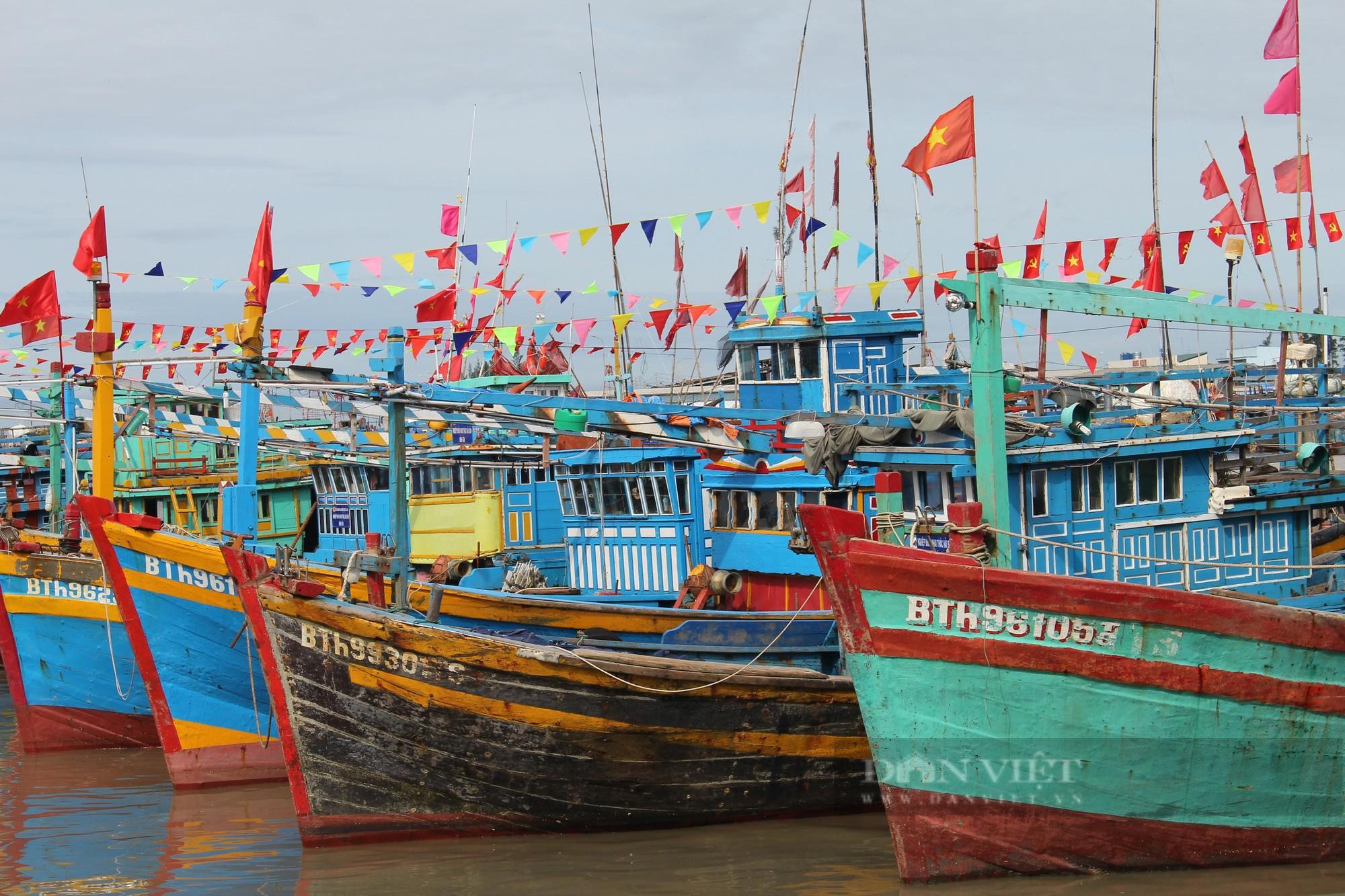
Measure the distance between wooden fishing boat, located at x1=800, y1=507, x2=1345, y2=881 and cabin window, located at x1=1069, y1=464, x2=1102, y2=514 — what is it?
3.90m

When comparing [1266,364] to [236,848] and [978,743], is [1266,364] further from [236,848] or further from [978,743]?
[236,848]

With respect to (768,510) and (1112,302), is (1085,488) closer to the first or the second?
(1112,302)

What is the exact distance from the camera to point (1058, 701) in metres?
9.73

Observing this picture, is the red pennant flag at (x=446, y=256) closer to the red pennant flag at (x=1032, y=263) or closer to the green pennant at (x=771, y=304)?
the green pennant at (x=771, y=304)

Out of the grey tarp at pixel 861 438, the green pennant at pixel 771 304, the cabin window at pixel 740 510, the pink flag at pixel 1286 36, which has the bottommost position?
the cabin window at pixel 740 510

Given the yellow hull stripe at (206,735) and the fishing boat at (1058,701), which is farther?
the yellow hull stripe at (206,735)

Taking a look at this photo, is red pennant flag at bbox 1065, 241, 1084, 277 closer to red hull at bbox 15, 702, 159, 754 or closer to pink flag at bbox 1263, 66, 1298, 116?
pink flag at bbox 1263, 66, 1298, 116

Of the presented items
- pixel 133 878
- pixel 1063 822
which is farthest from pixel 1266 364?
pixel 133 878

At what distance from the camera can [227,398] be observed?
61.1 feet

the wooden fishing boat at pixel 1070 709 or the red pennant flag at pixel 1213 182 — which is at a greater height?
the red pennant flag at pixel 1213 182

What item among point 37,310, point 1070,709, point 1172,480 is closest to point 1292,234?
point 1172,480

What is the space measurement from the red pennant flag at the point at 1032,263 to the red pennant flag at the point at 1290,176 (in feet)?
12.0

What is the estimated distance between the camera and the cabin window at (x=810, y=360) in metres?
19.2

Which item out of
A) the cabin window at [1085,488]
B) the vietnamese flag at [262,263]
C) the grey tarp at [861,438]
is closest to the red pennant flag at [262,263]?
the vietnamese flag at [262,263]
